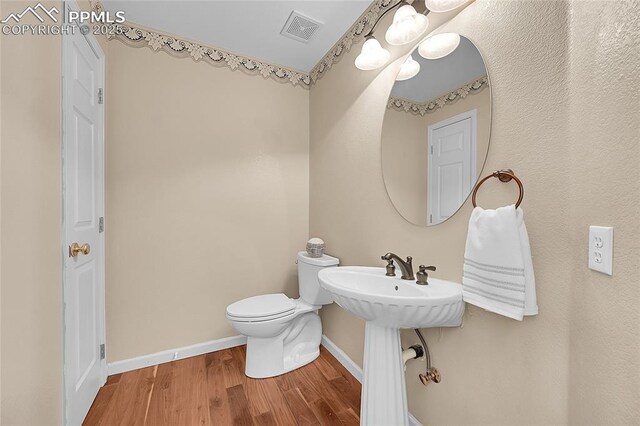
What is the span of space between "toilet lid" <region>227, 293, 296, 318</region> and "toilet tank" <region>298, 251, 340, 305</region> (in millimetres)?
161

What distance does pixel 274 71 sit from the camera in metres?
2.23

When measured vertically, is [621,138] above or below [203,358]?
above

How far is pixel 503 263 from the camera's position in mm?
854

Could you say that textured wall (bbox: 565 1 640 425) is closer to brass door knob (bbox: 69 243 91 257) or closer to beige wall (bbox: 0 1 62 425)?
beige wall (bbox: 0 1 62 425)

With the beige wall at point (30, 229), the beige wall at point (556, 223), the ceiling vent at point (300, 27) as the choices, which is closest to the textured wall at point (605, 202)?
the beige wall at point (556, 223)

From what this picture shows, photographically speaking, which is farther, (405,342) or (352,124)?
(352,124)

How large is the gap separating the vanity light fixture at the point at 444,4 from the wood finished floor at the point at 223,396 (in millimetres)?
2004

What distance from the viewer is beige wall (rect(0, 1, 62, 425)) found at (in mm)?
810

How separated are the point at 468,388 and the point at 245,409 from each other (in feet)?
3.83

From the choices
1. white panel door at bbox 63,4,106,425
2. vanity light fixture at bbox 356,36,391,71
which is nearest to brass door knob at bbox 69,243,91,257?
white panel door at bbox 63,4,106,425

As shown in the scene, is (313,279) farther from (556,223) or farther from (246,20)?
(246,20)

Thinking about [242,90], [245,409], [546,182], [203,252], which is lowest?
[245,409]

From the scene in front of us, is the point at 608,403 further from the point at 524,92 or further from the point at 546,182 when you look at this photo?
the point at 524,92

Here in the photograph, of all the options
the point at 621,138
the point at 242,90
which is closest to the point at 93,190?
the point at 242,90
